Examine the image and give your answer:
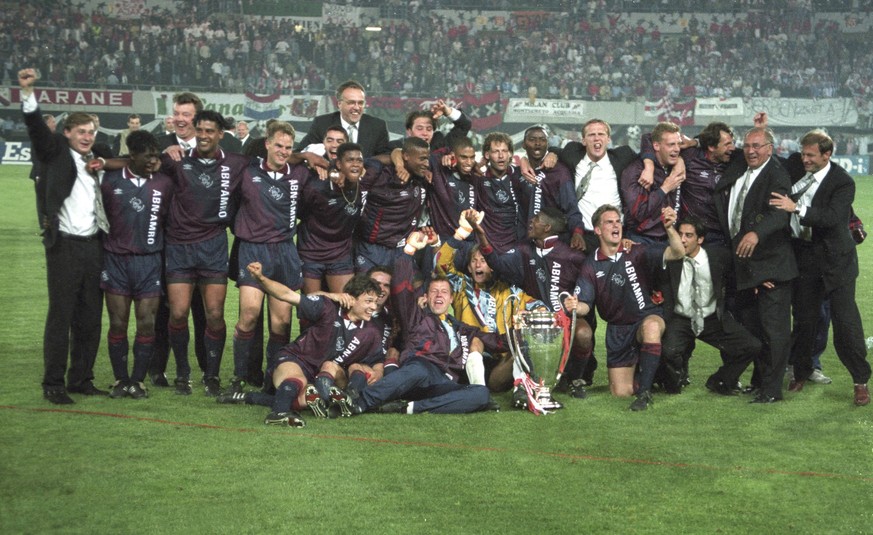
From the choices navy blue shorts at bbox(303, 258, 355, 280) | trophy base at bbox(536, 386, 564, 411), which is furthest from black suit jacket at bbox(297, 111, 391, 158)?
trophy base at bbox(536, 386, 564, 411)

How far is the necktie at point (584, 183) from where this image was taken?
826 cm

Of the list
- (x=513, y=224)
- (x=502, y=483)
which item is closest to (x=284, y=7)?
(x=513, y=224)

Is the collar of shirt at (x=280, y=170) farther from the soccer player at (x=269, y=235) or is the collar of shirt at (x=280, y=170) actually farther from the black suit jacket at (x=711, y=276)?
the black suit jacket at (x=711, y=276)

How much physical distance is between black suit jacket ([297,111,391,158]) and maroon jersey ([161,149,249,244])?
109 centimetres

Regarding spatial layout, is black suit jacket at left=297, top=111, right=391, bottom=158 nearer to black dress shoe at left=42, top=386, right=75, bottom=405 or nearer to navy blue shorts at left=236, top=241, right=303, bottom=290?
navy blue shorts at left=236, top=241, right=303, bottom=290

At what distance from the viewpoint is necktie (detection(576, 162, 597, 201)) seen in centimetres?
826

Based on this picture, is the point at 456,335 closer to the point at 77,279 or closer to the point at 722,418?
the point at 722,418

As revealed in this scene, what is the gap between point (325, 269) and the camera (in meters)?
7.94

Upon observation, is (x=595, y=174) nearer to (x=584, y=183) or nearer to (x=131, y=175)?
(x=584, y=183)

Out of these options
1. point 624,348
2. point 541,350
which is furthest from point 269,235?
point 624,348

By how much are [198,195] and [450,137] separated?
2.13 metres

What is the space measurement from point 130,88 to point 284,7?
9.13 meters

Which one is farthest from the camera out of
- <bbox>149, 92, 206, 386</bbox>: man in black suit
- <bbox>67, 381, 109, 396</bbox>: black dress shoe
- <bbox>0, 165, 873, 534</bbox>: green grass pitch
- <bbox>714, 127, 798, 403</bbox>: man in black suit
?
<bbox>149, 92, 206, 386</bbox>: man in black suit

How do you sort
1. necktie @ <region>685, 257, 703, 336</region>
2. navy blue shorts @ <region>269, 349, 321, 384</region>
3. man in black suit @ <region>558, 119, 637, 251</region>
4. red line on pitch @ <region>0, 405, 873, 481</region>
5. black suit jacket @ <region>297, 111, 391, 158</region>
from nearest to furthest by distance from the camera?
red line on pitch @ <region>0, 405, 873, 481</region> → navy blue shorts @ <region>269, 349, 321, 384</region> → necktie @ <region>685, 257, 703, 336</region> → man in black suit @ <region>558, 119, 637, 251</region> → black suit jacket @ <region>297, 111, 391, 158</region>
